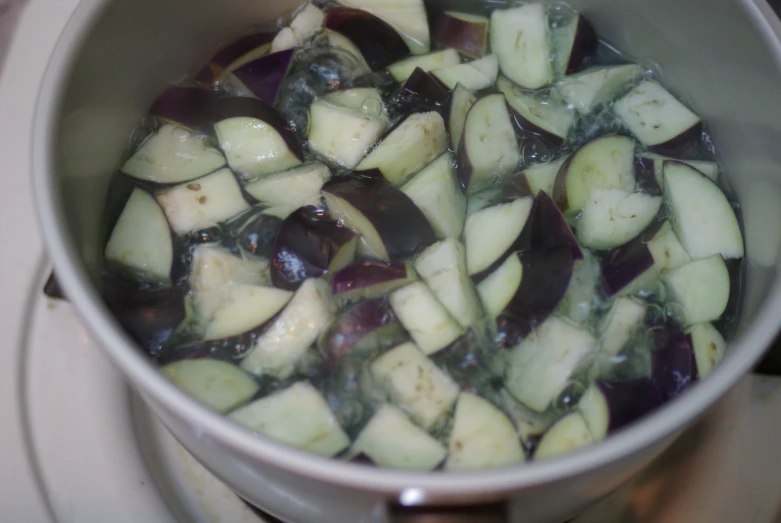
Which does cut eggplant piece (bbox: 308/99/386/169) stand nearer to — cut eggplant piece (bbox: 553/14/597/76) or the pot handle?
cut eggplant piece (bbox: 553/14/597/76)

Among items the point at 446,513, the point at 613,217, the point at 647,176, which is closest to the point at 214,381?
the point at 446,513

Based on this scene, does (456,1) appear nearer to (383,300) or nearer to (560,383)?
(383,300)

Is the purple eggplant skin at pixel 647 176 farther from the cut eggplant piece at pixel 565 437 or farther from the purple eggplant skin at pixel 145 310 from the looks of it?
the purple eggplant skin at pixel 145 310

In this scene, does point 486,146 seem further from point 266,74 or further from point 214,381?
point 214,381

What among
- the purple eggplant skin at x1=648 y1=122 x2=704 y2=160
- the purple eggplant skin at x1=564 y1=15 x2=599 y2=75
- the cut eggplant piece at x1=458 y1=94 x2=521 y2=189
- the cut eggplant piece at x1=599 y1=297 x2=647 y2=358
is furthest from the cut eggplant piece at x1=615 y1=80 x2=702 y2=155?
the cut eggplant piece at x1=599 y1=297 x2=647 y2=358

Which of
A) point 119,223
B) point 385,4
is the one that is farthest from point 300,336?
point 385,4
